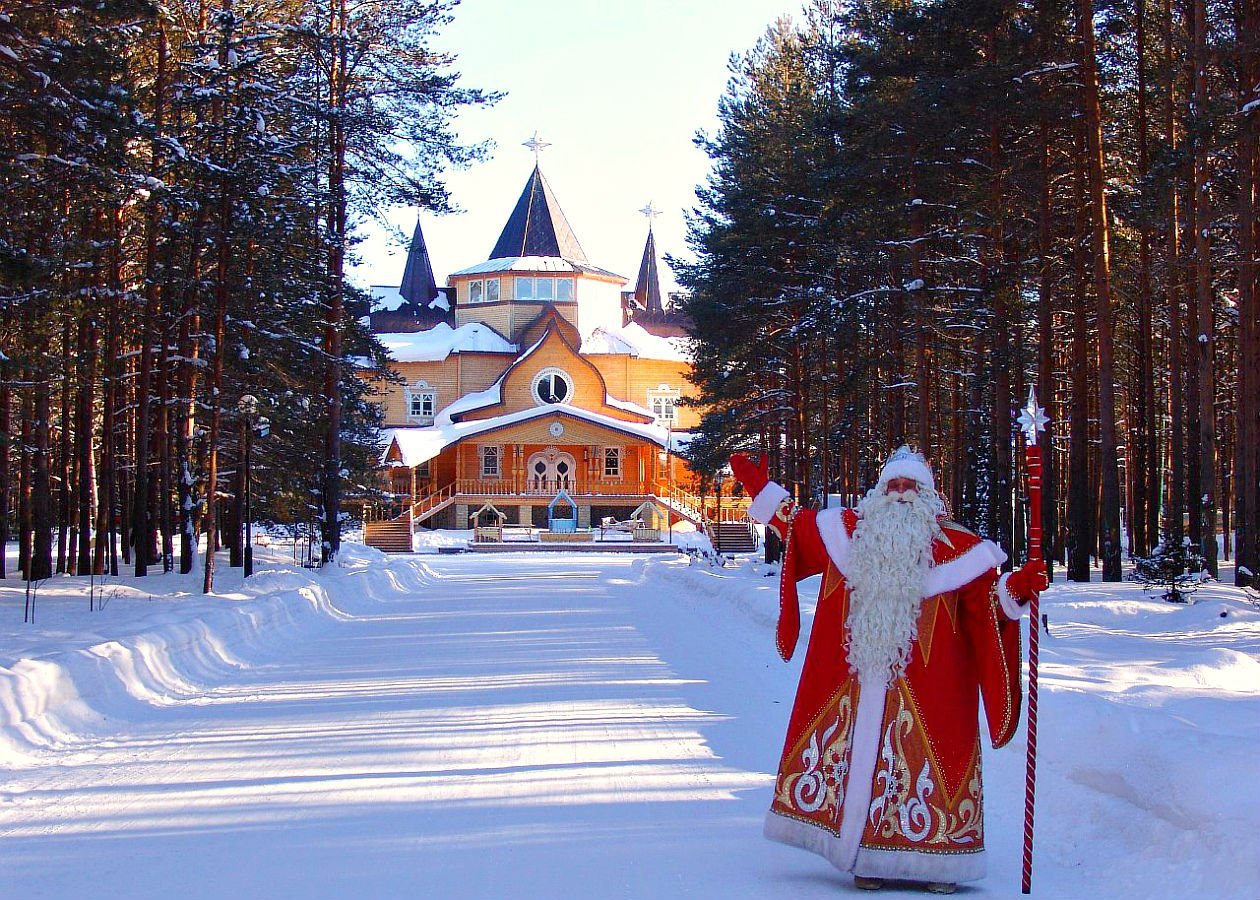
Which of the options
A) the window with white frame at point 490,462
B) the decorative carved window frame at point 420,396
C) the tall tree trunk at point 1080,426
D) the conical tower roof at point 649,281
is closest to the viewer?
the tall tree trunk at point 1080,426

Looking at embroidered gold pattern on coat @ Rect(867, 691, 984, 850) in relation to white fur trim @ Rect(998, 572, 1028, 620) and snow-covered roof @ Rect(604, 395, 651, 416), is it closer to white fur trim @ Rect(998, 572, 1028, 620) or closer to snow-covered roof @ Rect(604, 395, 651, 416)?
white fur trim @ Rect(998, 572, 1028, 620)

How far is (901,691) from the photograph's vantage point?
5.27m

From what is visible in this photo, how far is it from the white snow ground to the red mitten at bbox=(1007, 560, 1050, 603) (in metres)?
1.18

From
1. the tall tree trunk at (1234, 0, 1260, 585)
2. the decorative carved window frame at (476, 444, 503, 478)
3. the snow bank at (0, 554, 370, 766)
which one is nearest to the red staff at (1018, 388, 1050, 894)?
the snow bank at (0, 554, 370, 766)

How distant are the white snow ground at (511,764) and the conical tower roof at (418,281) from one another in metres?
60.5

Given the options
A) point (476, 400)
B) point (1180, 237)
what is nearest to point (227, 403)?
point (1180, 237)

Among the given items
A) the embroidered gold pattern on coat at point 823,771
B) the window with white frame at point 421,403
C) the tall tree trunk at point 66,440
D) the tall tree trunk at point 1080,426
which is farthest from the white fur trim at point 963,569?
the window with white frame at point 421,403

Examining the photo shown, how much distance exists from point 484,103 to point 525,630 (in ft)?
42.7

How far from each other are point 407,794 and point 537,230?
2391 inches

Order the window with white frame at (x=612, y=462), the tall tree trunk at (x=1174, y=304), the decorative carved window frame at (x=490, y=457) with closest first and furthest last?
the tall tree trunk at (x=1174, y=304) → the decorative carved window frame at (x=490, y=457) → the window with white frame at (x=612, y=462)

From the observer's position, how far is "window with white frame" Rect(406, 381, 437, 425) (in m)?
63.4

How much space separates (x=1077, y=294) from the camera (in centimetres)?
1909

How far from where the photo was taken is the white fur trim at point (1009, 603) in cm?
518

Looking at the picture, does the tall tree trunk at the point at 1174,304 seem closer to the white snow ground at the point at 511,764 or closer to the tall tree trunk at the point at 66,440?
the white snow ground at the point at 511,764
